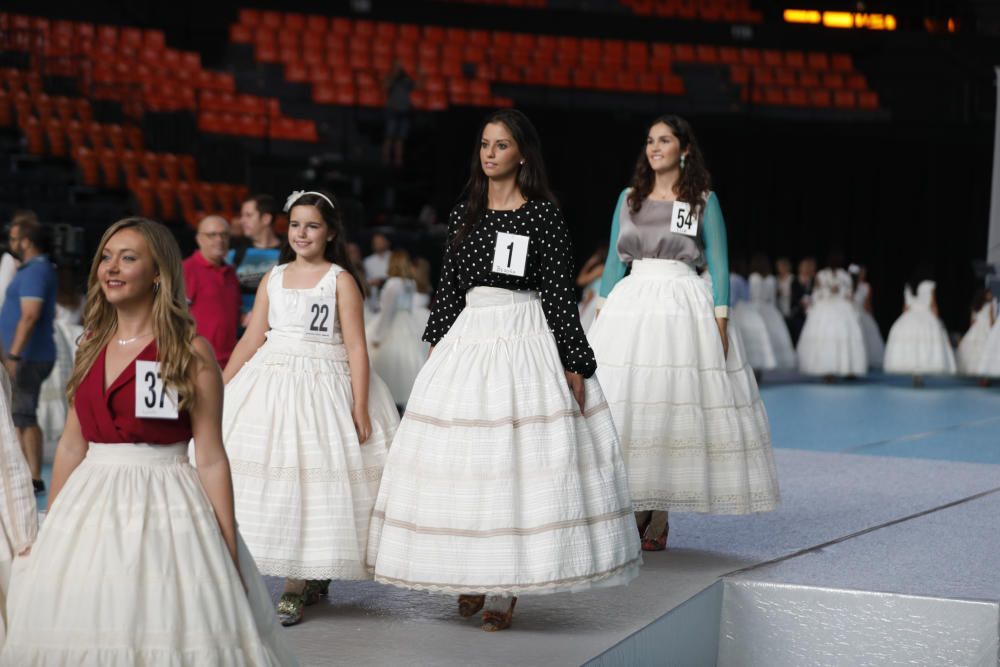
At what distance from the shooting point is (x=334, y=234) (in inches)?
164

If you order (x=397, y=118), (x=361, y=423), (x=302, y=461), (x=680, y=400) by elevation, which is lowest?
(x=302, y=461)

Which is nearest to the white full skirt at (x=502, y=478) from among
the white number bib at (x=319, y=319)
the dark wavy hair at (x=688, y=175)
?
the white number bib at (x=319, y=319)

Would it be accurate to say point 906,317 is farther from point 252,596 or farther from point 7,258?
point 252,596

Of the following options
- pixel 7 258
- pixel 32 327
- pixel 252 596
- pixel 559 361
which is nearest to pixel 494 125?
pixel 559 361

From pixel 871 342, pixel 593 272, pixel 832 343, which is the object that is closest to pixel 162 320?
pixel 593 272

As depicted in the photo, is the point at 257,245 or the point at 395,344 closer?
the point at 257,245

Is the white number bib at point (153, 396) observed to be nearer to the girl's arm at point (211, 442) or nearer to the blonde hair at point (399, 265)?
the girl's arm at point (211, 442)

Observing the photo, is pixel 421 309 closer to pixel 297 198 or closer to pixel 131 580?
pixel 297 198

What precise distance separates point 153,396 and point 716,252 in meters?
2.74

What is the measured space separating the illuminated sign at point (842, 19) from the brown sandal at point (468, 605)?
62.3ft

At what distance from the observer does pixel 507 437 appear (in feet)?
11.8

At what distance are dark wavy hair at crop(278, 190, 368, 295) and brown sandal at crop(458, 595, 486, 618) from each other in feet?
3.23

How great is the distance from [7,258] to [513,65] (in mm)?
11604

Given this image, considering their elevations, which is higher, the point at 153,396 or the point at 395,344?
the point at 395,344
